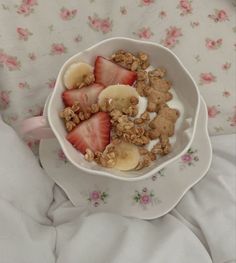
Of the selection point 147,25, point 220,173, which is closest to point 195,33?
point 147,25

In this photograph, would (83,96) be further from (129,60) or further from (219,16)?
(219,16)

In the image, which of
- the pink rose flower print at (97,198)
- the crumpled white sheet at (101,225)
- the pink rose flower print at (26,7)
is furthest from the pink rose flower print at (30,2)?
the pink rose flower print at (97,198)

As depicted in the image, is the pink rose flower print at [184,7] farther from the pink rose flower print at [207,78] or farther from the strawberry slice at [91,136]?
the strawberry slice at [91,136]

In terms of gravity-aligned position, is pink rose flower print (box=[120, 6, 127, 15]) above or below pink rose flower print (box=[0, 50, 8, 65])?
above

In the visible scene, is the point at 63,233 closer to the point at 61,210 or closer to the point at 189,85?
the point at 61,210

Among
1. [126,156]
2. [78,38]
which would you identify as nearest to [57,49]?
[78,38]

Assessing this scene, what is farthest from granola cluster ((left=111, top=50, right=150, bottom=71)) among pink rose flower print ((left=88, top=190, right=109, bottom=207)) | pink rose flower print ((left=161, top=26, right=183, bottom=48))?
pink rose flower print ((left=88, top=190, right=109, bottom=207))

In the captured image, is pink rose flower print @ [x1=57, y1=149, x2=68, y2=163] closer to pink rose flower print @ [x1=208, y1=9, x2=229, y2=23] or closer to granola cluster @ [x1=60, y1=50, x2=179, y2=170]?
granola cluster @ [x1=60, y1=50, x2=179, y2=170]
